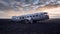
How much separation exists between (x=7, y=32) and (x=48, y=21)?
2.20 ft

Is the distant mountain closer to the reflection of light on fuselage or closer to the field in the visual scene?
the reflection of light on fuselage

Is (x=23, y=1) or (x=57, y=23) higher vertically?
(x=23, y=1)

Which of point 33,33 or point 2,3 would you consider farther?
point 2,3

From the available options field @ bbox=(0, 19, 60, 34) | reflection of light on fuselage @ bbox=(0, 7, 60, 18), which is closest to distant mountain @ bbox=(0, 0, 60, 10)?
reflection of light on fuselage @ bbox=(0, 7, 60, 18)

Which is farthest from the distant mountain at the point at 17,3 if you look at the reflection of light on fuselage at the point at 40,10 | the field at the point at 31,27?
the field at the point at 31,27

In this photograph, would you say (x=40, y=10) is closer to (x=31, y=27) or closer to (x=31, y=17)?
(x=31, y=17)

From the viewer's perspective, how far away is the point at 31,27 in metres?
3.82

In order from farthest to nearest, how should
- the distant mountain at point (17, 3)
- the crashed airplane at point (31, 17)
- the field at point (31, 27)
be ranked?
the distant mountain at point (17, 3) < the crashed airplane at point (31, 17) < the field at point (31, 27)

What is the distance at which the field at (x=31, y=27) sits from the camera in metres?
3.74

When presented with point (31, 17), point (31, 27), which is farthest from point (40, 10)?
point (31, 27)

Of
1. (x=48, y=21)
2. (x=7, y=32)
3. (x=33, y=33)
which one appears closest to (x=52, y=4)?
(x=48, y=21)

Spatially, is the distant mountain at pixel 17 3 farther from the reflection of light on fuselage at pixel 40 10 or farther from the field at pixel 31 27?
the field at pixel 31 27

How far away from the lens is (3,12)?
3.93m

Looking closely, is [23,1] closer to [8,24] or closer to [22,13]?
[22,13]
